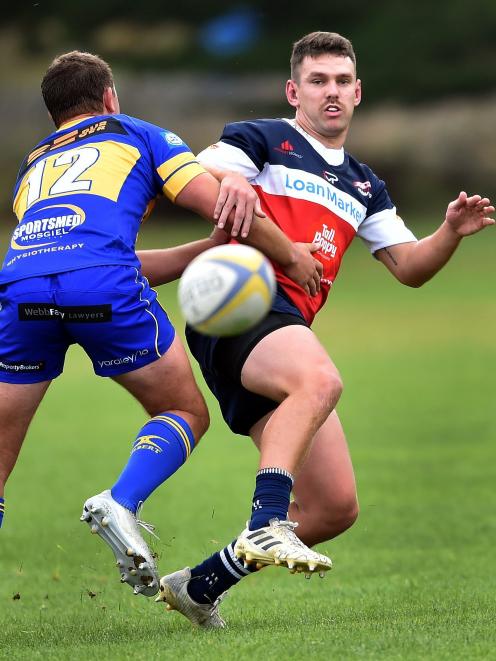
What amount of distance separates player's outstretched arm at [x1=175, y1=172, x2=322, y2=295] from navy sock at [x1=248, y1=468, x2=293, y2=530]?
0.92 m

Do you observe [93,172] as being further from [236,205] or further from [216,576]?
[216,576]

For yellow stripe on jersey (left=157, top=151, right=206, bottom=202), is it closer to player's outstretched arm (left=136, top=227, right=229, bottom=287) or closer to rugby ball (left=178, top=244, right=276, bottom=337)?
rugby ball (left=178, top=244, right=276, bottom=337)

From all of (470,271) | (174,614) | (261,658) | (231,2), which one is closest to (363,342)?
(470,271)

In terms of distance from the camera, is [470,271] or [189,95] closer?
[470,271]

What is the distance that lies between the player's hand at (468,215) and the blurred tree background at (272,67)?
1541 inches

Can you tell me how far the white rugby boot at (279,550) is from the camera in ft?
13.8

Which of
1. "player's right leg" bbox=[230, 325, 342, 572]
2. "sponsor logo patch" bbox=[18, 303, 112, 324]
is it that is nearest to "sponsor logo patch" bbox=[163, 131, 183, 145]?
"sponsor logo patch" bbox=[18, 303, 112, 324]

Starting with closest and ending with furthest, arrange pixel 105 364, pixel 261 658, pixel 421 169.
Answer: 1. pixel 261 658
2. pixel 105 364
3. pixel 421 169

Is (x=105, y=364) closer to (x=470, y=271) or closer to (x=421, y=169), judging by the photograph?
(x=470, y=271)

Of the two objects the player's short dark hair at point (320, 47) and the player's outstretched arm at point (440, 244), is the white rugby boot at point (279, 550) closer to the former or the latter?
the player's outstretched arm at point (440, 244)

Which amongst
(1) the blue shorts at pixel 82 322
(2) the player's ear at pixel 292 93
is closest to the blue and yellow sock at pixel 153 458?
(1) the blue shorts at pixel 82 322

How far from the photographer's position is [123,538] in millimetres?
4363

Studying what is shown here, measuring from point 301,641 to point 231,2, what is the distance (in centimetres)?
4678

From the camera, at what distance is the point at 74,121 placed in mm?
4969
